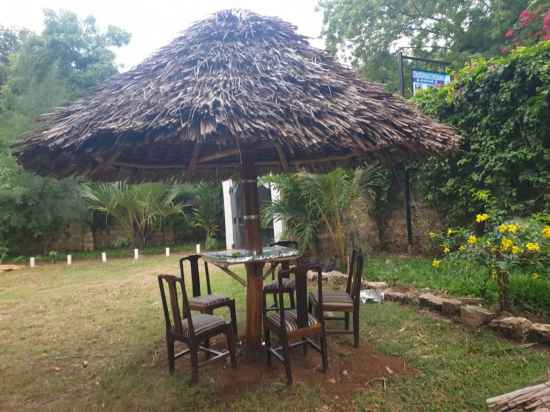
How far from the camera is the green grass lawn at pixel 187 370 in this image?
2.50m

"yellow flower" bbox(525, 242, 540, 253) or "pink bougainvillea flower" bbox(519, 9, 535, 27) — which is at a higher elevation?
"pink bougainvillea flower" bbox(519, 9, 535, 27)

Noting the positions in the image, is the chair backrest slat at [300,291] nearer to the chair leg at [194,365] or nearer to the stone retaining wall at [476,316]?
the chair leg at [194,365]

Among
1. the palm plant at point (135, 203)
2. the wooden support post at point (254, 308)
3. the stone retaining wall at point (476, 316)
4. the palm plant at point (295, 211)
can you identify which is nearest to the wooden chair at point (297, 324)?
the wooden support post at point (254, 308)

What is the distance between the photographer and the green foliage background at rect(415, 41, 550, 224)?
432 centimetres

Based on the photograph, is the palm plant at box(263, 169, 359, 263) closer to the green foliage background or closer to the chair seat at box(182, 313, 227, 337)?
the green foliage background

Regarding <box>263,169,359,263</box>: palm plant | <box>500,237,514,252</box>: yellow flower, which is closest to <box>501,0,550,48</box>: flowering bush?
<box>263,169,359,263</box>: palm plant

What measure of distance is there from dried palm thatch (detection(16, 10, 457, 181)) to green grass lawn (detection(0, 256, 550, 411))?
67.7 inches

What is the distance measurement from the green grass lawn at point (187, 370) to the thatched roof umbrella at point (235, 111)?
1.29 m

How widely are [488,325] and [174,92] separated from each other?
3468mm

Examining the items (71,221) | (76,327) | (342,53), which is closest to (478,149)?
(76,327)

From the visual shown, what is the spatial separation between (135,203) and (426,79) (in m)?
8.11

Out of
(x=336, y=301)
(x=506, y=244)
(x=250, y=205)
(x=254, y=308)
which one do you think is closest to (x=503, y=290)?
(x=506, y=244)

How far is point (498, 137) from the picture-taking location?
4.84m

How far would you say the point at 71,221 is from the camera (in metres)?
10.8
